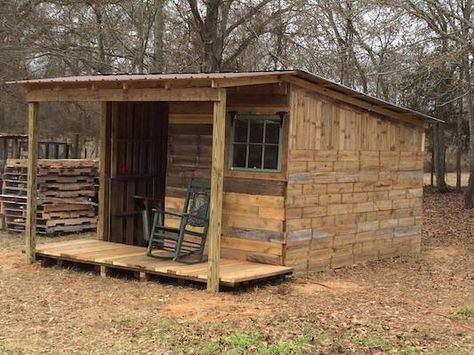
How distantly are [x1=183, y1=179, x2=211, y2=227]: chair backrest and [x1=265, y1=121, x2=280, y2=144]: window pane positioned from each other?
3.66 ft

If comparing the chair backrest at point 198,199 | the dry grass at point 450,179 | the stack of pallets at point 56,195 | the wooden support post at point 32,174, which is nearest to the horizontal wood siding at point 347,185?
the chair backrest at point 198,199

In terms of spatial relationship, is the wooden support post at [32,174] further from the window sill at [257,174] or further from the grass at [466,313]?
the grass at [466,313]


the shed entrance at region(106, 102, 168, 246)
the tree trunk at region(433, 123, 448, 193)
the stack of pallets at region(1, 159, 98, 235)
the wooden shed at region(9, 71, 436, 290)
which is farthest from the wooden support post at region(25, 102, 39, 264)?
the tree trunk at region(433, 123, 448, 193)

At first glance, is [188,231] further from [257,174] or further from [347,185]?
[347,185]

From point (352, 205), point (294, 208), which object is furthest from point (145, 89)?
point (352, 205)

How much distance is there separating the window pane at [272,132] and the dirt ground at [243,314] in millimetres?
1894

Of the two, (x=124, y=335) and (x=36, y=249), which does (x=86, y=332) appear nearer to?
(x=124, y=335)

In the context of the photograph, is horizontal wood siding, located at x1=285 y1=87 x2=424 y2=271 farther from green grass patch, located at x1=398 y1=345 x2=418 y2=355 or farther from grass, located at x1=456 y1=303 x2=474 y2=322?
green grass patch, located at x1=398 y1=345 x2=418 y2=355

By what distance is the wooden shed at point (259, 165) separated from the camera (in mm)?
8094

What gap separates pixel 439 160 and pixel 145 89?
16279 millimetres

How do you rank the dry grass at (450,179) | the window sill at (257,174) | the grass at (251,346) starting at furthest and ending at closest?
the dry grass at (450,179) → the window sill at (257,174) → the grass at (251,346)

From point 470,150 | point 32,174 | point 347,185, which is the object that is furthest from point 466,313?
point 470,150

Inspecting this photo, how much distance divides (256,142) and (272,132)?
0.26m

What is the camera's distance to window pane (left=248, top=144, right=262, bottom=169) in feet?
28.6
